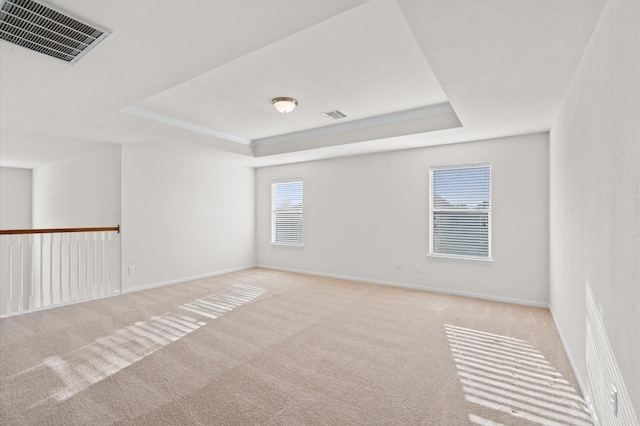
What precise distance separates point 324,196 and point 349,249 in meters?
1.16

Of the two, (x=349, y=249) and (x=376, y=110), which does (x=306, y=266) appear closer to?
(x=349, y=249)

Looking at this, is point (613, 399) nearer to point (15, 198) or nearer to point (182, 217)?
point (182, 217)

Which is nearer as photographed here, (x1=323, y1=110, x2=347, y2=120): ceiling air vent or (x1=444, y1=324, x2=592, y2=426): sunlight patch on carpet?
(x1=444, y1=324, x2=592, y2=426): sunlight patch on carpet

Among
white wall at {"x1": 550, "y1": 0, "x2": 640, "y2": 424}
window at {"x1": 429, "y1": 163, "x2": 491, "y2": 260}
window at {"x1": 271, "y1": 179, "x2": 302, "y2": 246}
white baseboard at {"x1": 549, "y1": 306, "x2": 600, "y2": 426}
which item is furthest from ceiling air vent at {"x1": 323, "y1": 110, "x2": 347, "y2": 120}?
white baseboard at {"x1": 549, "y1": 306, "x2": 600, "y2": 426}

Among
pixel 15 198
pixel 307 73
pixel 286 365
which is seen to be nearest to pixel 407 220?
pixel 307 73

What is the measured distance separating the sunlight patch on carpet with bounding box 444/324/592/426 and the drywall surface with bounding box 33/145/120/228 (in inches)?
202

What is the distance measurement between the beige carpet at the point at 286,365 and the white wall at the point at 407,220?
53cm

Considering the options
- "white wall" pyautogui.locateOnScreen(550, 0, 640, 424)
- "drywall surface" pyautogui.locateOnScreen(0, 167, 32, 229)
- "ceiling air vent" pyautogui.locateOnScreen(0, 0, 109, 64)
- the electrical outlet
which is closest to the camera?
"white wall" pyautogui.locateOnScreen(550, 0, 640, 424)

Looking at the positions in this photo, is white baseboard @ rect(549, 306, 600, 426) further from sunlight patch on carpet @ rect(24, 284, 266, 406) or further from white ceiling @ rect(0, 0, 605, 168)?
sunlight patch on carpet @ rect(24, 284, 266, 406)

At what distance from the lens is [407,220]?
521 centimetres

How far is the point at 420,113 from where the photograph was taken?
4.15m

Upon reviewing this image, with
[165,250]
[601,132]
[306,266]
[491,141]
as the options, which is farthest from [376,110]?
[165,250]

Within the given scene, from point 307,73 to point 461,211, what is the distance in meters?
3.17

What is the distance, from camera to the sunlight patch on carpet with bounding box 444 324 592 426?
1.98 meters
